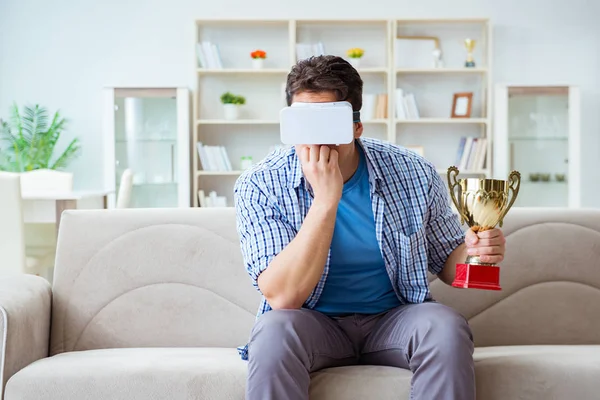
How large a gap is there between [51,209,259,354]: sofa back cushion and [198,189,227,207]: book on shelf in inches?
134

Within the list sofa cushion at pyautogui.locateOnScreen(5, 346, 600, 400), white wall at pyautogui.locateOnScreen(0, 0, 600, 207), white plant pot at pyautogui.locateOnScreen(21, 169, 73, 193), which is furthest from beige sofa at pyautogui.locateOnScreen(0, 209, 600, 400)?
white wall at pyautogui.locateOnScreen(0, 0, 600, 207)

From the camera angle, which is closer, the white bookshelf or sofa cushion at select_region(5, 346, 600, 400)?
sofa cushion at select_region(5, 346, 600, 400)

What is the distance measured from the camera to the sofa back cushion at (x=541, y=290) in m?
2.01

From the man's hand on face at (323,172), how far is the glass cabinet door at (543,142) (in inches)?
159

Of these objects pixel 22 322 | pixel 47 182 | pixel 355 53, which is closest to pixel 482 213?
pixel 22 322

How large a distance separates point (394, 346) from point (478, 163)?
410 cm

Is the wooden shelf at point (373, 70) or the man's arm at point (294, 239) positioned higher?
the wooden shelf at point (373, 70)

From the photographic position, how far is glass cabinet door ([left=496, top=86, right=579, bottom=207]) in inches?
215

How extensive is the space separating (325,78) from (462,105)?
162 inches

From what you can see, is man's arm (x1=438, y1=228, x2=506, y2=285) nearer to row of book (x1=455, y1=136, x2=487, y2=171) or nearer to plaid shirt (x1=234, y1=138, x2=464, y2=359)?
plaid shirt (x1=234, y1=138, x2=464, y2=359)

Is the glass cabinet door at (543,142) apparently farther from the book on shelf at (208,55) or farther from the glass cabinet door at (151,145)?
the glass cabinet door at (151,145)

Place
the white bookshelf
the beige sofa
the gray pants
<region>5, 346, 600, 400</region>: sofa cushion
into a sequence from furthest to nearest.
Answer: the white bookshelf → the beige sofa → <region>5, 346, 600, 400</region>: sofa cushion → the gray pants

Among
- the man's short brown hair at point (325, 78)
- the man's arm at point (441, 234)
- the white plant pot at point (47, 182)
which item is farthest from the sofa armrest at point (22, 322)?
the white plant pot at point (47, 182)

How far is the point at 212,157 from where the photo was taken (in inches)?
219
